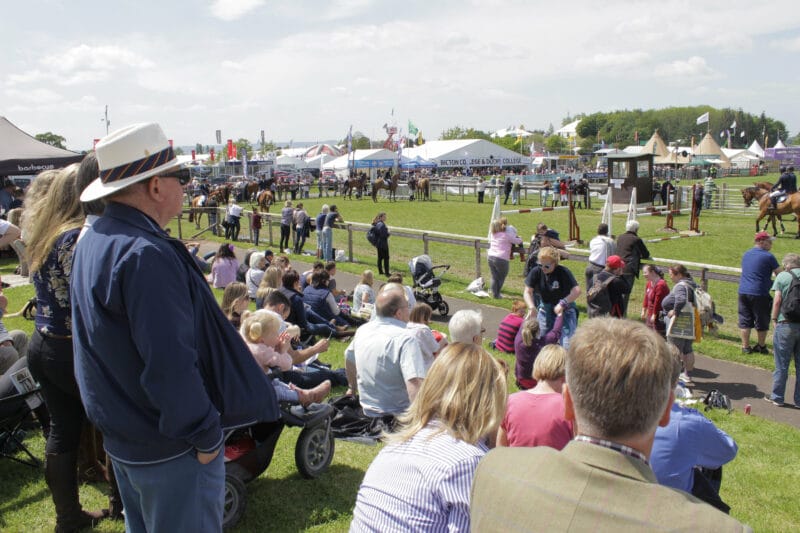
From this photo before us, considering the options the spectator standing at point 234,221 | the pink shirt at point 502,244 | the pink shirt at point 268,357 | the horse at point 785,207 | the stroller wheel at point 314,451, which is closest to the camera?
the stroller wheel at point 314,451

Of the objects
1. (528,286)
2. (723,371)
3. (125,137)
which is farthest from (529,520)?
(723,371)

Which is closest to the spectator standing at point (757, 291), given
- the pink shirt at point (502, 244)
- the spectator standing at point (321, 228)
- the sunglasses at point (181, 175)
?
the pink shirt at point (502, 244)

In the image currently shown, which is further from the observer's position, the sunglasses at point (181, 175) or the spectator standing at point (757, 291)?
the spectator standing at point (757, 291)

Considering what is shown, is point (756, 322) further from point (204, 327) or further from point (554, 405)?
point (204, 327)

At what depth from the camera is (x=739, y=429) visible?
262 inches

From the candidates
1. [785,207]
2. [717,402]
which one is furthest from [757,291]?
[785,207]

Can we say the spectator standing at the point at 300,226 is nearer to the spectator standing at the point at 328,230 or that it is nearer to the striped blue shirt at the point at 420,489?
the spectator standing at the point at 328,230

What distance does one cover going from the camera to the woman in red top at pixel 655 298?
8.73 meters

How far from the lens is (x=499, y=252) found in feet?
40.9

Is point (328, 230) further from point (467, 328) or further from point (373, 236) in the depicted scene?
point (467, 328)

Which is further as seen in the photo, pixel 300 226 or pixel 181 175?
pixel 300 226

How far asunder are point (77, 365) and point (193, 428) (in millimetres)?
580

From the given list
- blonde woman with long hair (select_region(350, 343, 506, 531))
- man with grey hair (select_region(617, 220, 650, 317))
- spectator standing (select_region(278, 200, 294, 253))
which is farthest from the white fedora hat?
spectator standing (select_region(278, 200, 294, 253))

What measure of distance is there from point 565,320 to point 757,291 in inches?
116
